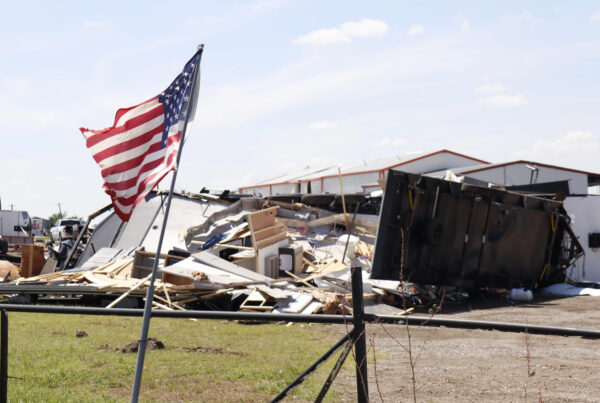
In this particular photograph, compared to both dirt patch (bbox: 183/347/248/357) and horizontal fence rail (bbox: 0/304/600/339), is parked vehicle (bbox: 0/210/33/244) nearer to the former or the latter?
dirt patch (bbox: 183/347/248/357)

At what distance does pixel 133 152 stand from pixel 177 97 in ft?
1.92

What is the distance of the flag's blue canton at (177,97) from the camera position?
511 cm

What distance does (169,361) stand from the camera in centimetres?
839

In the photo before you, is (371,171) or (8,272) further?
(371,171)

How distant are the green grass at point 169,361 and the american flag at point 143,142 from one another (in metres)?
2.65

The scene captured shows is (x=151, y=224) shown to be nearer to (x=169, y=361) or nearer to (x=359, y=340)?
(x=169, y=361)

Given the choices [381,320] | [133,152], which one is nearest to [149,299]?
[133,152]

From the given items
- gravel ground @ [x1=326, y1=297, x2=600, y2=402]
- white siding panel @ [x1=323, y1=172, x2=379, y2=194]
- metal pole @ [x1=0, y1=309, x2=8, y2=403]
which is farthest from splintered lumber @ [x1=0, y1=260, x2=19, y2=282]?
white siding panel @ [x1=323, y1=172, x2=379, y2=194]

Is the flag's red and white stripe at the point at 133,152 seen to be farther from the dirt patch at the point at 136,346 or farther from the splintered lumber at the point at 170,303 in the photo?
the splintered lumber at the point at 170,303

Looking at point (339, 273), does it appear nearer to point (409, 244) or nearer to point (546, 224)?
point (409, 244)

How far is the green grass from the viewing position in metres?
6.87

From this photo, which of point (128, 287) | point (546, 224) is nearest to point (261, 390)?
point (128, 287)

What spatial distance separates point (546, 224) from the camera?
56.4 ft

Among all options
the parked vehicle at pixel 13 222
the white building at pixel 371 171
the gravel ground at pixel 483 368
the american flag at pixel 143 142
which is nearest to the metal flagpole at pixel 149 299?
the american flag at pixel 143 142
